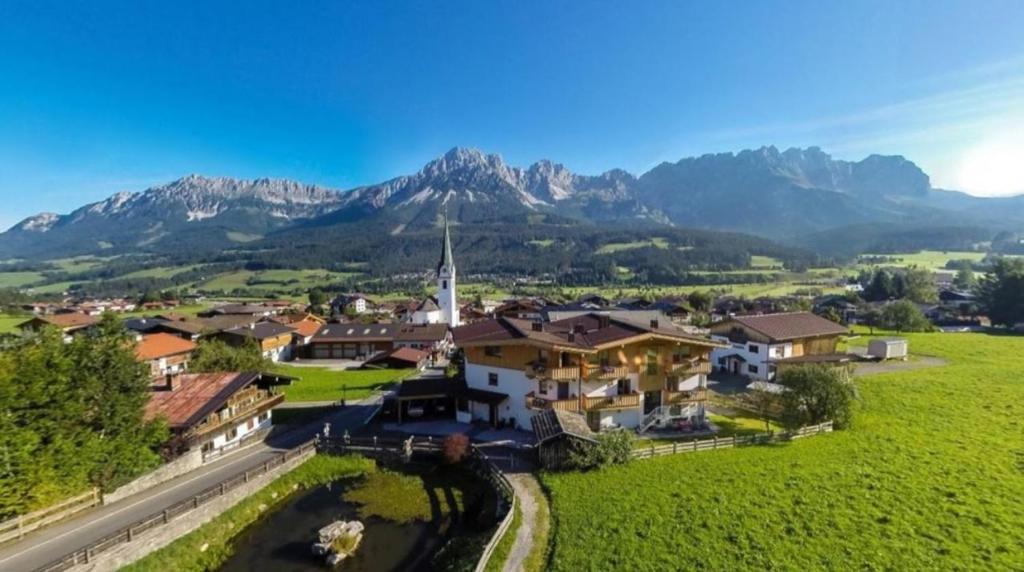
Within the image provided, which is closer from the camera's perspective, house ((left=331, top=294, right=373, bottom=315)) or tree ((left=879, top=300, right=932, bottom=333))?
tree ((left=879, top=300, right=932, bottom=333))

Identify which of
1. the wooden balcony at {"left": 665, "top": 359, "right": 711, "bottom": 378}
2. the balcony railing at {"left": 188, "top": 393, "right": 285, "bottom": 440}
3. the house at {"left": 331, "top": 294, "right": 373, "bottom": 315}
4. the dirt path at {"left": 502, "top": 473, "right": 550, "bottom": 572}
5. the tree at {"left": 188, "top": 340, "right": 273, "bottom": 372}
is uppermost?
the wooden balcony at {"left": 665, "top": 359, "right": 711, "bottom": 378}

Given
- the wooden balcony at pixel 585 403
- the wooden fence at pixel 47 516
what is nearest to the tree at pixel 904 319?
the wooden balcony at pixel 585 403

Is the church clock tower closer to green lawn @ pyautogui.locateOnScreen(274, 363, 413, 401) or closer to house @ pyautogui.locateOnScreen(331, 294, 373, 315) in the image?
green lawn @ pyautogui.locateOnScreen(274, 363, 413, 401)

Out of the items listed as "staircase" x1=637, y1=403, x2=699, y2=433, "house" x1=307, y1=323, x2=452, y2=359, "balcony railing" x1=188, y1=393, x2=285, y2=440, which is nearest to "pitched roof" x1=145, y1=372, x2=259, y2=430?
"balcony railing" x1=188, y1=393, x2=285, y2=440

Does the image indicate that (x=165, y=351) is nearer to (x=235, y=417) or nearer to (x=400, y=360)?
(x=400, y=360)

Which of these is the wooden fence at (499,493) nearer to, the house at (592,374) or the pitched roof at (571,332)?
the house at (592,374)

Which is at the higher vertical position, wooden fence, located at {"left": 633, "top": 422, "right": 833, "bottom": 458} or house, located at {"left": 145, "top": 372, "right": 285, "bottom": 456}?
house, located at {"left": 145, "top": 372, "right": 285, "bottom": 456}

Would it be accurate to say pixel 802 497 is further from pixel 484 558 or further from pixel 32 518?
pixel 32 518

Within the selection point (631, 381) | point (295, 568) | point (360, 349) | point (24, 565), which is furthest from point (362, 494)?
point (360, 349)
